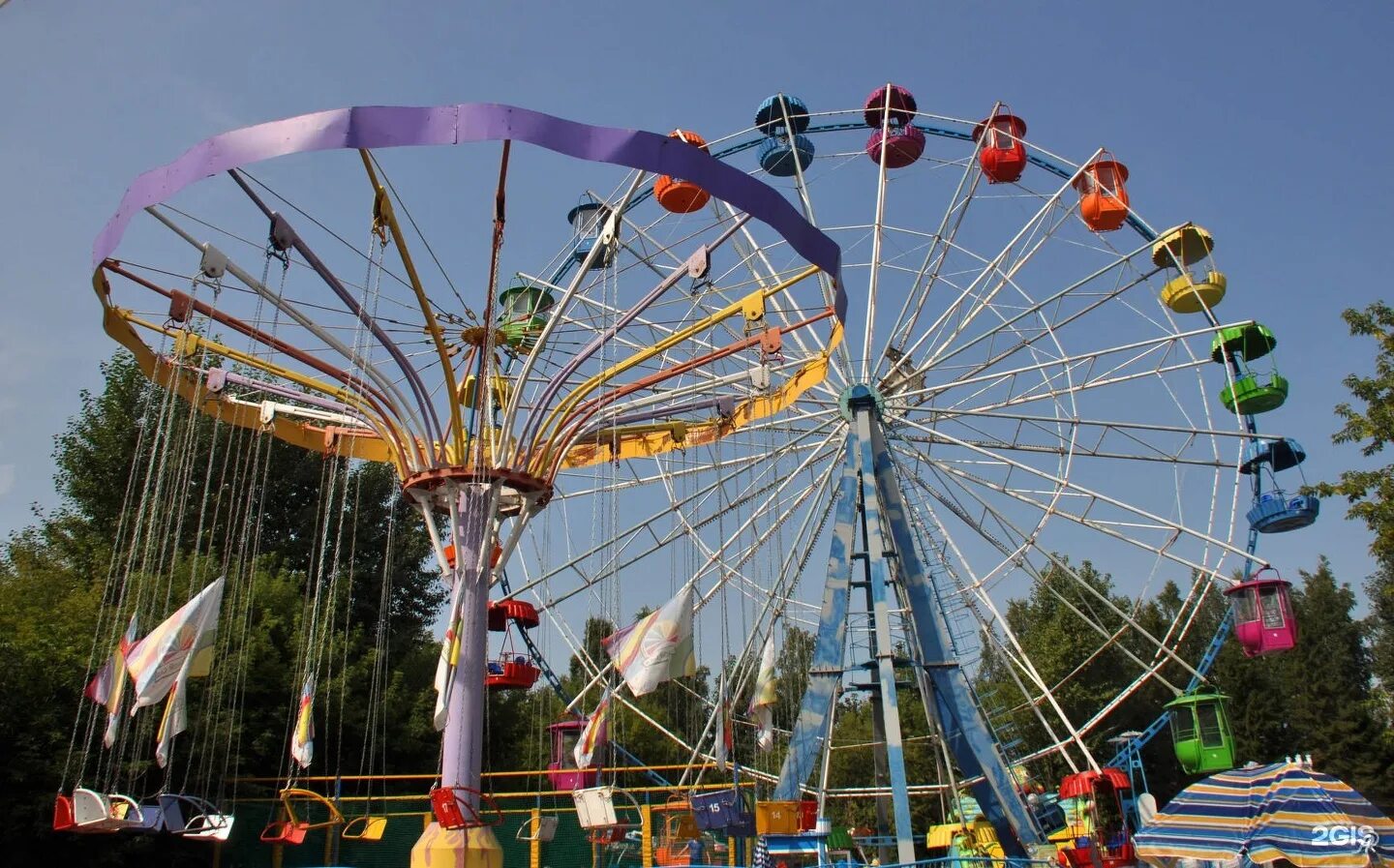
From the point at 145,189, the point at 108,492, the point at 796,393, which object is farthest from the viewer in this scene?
the point at 108,492

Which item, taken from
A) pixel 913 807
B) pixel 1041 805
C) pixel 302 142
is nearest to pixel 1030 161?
pixel 1041 805

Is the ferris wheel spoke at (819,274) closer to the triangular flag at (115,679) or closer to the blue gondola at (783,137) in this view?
the blue gondola at (783,137)

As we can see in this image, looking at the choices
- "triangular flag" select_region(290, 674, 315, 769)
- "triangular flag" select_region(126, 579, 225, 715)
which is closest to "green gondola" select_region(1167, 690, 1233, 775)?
"triangular flag" select_region(290, 674, 315, 769)

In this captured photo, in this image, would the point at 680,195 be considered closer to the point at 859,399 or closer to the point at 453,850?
the point at 859,399

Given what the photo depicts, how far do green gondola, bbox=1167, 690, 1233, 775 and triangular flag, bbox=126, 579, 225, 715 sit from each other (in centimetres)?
1893

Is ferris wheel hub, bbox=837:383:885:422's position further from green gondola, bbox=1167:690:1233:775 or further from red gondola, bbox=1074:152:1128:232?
green gondola, bbox=1167:690:1233:775

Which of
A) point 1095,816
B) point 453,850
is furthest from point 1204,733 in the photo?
point 453,850

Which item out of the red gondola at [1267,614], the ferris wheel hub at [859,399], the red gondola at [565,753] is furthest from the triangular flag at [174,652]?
the red gondola at [1267,614]

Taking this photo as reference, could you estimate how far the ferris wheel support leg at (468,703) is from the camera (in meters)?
11.8

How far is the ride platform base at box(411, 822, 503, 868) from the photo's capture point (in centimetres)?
1167

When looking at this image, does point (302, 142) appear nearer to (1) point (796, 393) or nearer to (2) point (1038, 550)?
(1) point (796, 393)

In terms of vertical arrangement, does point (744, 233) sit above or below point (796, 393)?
above

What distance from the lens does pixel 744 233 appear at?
2392 cm

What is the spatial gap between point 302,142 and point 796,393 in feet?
30.8
